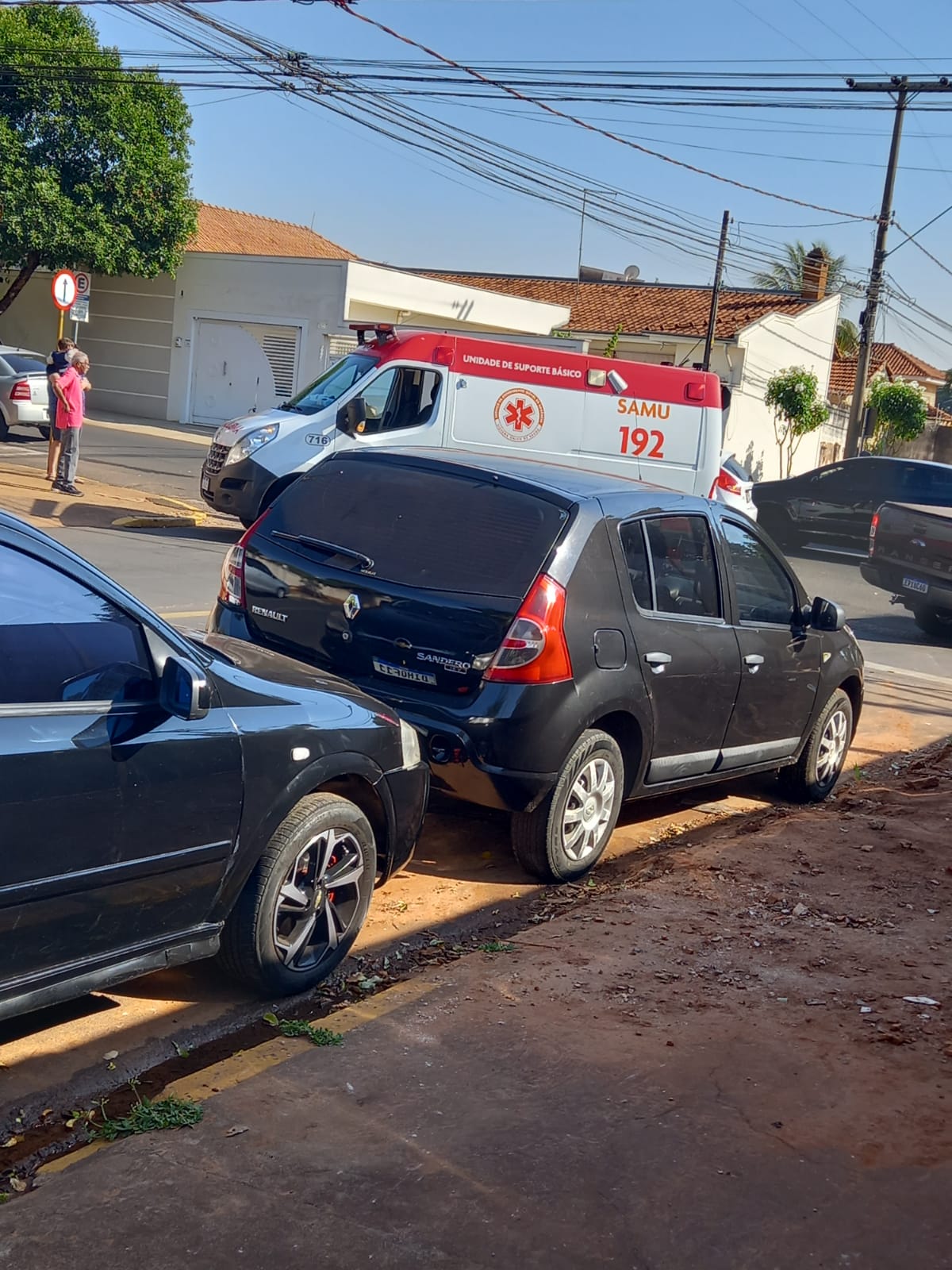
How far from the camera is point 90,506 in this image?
16.5 metres

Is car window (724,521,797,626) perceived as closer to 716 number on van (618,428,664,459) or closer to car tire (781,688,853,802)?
car tire (781,688,853,802)

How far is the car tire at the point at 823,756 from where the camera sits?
25.6ft

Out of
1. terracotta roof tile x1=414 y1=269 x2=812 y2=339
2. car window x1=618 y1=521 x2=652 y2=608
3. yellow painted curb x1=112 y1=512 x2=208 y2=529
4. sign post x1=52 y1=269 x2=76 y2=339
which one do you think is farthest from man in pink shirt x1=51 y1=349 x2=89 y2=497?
terracotta roof tile x1=414 y1=269 x2=812 y2=339

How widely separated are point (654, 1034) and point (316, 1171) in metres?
1.39

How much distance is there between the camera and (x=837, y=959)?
5.06m

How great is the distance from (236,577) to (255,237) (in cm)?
4185

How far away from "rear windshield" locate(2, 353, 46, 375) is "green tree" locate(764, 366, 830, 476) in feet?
75.6

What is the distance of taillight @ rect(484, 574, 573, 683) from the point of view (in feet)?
17.9

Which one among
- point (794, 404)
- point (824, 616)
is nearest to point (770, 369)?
point (794, 404)

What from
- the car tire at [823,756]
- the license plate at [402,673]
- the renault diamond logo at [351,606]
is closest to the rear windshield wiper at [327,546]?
the renault diamond logo at [351,606]

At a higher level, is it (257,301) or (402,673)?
(257,301)

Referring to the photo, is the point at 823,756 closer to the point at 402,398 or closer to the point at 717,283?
the point at 402,398

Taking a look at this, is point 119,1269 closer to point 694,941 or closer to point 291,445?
point 694,941

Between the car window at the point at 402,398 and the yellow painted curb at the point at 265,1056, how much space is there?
1172 centimetres
